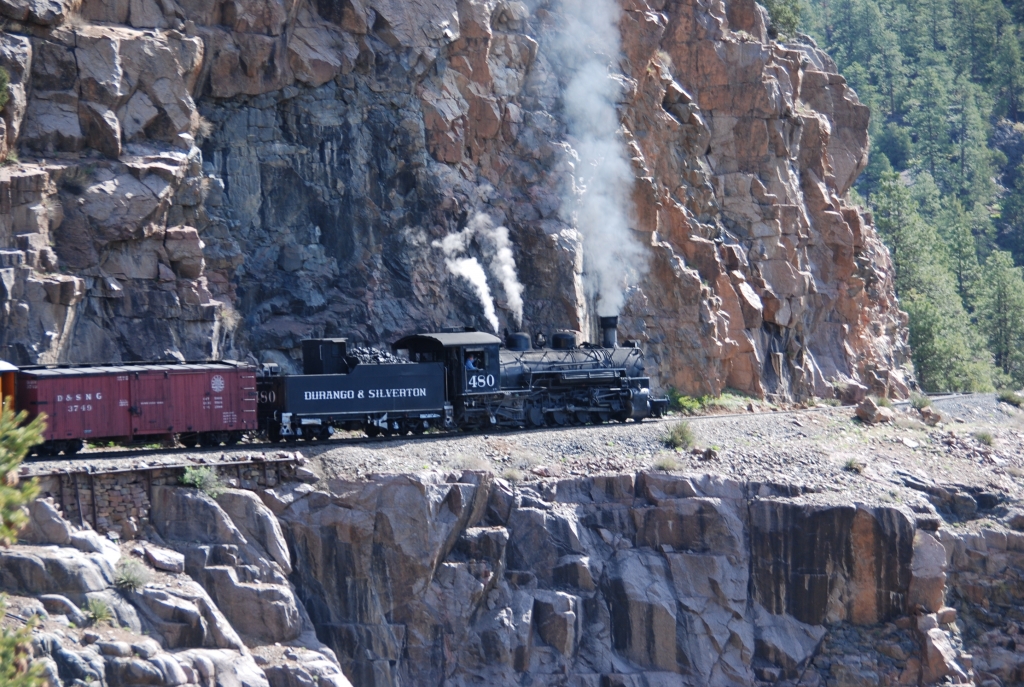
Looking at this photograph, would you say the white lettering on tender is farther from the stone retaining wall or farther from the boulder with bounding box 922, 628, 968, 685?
the boulder with bounding box 922, 628, 968, 685

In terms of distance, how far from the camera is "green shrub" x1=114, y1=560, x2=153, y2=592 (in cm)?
2025

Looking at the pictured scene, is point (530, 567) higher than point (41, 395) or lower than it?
lower

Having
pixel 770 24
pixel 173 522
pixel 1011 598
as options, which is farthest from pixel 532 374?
pixel 770 24

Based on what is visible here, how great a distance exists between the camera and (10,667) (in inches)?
548

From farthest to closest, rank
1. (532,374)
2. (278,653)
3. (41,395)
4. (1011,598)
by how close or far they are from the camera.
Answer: (532,374) < (1011,598) < (41,395) < (278,653)

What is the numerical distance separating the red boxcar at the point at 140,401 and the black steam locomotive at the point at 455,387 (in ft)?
4.03

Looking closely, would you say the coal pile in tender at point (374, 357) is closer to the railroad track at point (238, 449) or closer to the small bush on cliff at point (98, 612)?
the railroad track at point (238, 449)

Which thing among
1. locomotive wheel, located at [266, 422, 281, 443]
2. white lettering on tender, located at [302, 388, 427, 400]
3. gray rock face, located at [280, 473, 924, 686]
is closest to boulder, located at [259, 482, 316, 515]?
gray rock face, located at [280, 473, 924, 686]

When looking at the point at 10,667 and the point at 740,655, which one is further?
the point at 740,655

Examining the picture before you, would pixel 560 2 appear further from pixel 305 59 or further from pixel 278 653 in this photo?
pixel 278 653

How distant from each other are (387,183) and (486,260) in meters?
4.28

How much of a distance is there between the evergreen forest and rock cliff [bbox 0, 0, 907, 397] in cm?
998

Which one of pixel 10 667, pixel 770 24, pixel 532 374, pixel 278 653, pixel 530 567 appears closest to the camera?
pixel 10 667

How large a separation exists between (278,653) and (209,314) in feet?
41.0
